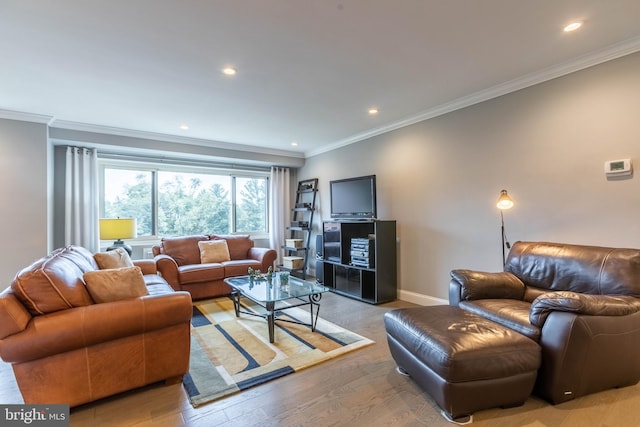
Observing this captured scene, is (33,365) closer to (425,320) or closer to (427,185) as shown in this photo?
(425,320)

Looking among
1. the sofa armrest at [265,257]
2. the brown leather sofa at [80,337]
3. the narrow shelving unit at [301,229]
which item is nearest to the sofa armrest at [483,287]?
the brown leather sofa at [80,337]

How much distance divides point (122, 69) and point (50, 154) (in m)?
2.54

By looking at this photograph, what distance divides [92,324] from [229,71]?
7.19 ft

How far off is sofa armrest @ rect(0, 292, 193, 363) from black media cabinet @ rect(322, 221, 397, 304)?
2.51m

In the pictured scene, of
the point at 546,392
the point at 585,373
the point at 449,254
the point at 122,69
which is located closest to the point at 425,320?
the point at 546,392

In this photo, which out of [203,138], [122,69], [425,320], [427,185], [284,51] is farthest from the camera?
[203,138]

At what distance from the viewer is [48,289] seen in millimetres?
1722

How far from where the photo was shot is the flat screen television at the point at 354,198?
4.27 meters

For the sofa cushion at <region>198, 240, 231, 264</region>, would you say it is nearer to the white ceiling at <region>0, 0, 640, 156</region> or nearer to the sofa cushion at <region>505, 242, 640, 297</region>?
the white ceiling at <region>0, 0, 640, 156</region>

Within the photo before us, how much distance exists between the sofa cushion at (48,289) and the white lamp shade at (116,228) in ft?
7.41

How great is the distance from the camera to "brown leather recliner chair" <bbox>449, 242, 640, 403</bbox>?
1710 millimetres

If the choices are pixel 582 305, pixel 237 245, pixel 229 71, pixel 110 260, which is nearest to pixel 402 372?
pixel 582 305

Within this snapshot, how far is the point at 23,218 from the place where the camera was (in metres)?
3.60

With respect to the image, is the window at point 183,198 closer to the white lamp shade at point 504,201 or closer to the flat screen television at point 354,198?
the flat screen television at point 354,198
